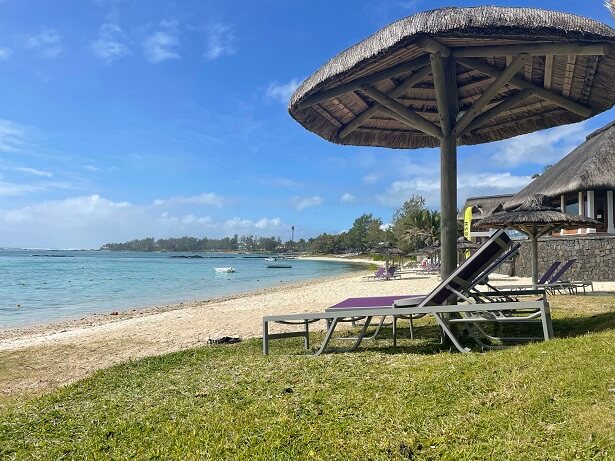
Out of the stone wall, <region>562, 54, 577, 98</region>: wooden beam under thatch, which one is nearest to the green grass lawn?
<region>562, 54, 577, 98</region>: wooden beam under thatch

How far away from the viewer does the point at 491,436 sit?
223 cm

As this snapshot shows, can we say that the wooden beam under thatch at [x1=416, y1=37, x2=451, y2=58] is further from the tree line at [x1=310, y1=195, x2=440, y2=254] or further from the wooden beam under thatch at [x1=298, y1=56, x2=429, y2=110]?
the tree line at [x1=310, y1=195, x2=440, y2=254]

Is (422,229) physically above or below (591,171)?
below

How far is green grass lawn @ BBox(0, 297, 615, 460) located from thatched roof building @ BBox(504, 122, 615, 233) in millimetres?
14222

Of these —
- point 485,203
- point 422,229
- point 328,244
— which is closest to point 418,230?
point 422,229

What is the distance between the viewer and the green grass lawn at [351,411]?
222 cm

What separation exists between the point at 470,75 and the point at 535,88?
0.91m

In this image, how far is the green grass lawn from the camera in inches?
87.3

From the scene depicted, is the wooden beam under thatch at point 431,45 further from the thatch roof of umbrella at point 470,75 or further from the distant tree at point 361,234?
the distant tree at point 361,234

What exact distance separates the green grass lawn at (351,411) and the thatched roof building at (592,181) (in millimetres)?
14222

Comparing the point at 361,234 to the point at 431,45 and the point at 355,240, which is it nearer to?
the point at 355,240

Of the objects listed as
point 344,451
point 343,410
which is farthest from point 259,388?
point 344,451

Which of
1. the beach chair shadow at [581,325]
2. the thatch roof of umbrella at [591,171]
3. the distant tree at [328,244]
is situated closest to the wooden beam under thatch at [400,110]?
the beach chair shadow at [581,325]

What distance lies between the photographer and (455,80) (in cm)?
493
